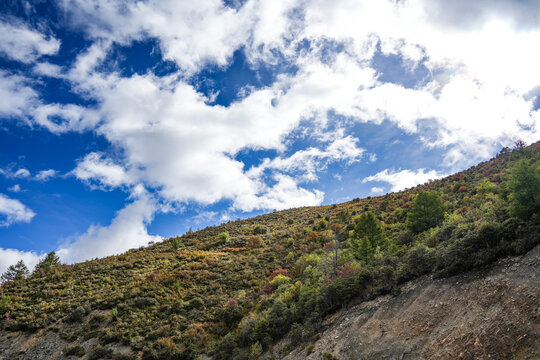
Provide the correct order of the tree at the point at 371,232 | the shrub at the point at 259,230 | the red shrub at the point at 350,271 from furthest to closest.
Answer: the shrub at the point at 259,230 → the tree at the point at 371,232 → the red shrub at the point at 350,271

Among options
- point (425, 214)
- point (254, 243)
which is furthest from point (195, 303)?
point (425, 214)

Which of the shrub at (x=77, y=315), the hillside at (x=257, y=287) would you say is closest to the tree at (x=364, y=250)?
the hillside at (x=257, y=287)

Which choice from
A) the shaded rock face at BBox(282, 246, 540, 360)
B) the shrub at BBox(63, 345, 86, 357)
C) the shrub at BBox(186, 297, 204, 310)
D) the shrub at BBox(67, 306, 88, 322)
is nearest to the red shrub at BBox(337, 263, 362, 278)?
the shaded rock face at BBox(282, 246, 540, 360)

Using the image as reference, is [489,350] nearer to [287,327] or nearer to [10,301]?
[287,327]

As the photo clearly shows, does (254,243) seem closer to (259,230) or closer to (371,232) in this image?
(259,230)

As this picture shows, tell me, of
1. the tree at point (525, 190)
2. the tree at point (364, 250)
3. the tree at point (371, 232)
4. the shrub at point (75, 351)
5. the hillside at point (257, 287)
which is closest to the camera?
the tree at point (525, 190)

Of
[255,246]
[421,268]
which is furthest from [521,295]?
[255,246]

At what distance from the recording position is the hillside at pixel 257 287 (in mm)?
13055

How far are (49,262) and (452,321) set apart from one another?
5011 centimetres

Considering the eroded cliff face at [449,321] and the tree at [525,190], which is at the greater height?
the tree at [525,190]

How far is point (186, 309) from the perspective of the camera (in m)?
27.0

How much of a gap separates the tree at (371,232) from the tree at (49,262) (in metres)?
43.1

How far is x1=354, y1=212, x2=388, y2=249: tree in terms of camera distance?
81.4 feet

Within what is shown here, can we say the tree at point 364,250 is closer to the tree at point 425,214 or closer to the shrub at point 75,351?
the tree at point 425,214
